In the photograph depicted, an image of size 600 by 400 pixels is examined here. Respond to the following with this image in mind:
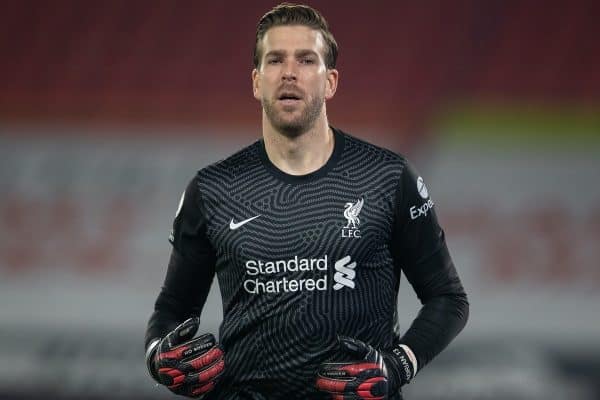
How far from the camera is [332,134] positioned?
2.74 m

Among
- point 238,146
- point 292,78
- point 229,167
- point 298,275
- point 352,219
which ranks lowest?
point 298,275

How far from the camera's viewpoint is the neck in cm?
264

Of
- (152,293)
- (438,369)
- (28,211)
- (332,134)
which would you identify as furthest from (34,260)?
(332,134)

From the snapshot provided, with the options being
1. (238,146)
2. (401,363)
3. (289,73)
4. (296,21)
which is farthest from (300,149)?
(238,146)

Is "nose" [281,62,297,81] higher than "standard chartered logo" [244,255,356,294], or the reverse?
"nose" [281,62,297,81]

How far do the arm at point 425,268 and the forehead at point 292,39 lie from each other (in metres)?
0.38

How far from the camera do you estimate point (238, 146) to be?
5.76 metres

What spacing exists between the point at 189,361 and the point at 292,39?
2.67 ft

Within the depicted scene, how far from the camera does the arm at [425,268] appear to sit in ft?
8.63

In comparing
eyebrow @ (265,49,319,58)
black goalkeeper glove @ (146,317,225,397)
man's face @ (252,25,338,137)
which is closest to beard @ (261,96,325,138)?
man's face @ (252,25,338,137)

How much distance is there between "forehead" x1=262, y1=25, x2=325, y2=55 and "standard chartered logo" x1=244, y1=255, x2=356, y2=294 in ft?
1.68

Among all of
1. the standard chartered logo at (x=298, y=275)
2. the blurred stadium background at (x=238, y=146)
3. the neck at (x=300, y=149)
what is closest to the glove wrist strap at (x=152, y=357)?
the standard chartered logo at (x=298, y=275)

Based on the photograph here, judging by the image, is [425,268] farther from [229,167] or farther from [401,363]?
[229,167]

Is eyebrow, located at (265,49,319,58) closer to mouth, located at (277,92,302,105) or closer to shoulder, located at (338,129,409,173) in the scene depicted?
mouth, located at (277,92,302,105)
